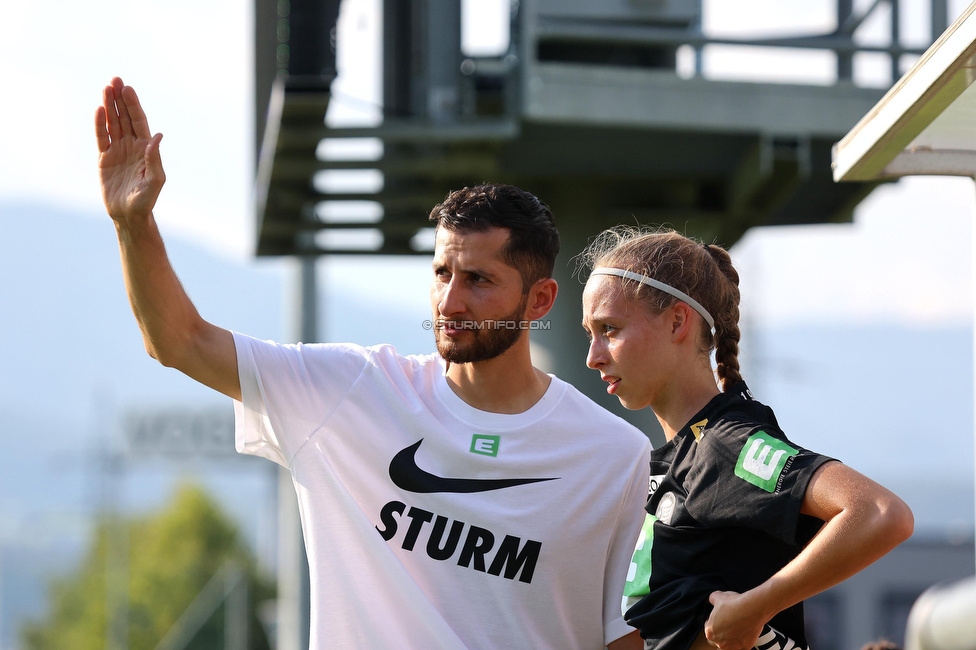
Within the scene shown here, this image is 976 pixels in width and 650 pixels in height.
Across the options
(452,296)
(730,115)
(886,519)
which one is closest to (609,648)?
(452,296)

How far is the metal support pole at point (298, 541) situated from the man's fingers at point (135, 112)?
291 inches

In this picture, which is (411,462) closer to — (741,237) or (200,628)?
(741,237)

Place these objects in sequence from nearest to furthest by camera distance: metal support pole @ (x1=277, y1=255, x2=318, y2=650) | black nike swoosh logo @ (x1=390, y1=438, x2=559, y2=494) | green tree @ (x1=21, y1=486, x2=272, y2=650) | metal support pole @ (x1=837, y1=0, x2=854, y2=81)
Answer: black nike swoosh logo @ (x1=390, y1=438, x2=559, y2=494) < metal support pole @ (x1=837, y1=0, x2=854, y2=81) < metal support pole @ (x1=277, y1=255, x2=318, y2=650) < green tree @ (x1=21, y1=486, x2=272, y2=650)

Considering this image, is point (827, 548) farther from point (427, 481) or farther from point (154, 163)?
point (154, 163)

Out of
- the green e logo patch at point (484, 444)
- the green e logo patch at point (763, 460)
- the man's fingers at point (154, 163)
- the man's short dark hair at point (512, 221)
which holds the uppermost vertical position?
the man's fingers at point (154, 163)

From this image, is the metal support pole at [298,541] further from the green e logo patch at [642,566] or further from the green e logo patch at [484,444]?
the green e logo patch at [642,566]

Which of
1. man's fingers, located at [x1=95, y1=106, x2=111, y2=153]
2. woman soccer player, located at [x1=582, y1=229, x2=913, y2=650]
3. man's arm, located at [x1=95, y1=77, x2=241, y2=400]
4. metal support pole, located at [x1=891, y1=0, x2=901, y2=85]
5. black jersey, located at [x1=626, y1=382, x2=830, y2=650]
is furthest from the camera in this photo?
metal support pole, located at [x1=891, y1=0, x2=901, y2=85]

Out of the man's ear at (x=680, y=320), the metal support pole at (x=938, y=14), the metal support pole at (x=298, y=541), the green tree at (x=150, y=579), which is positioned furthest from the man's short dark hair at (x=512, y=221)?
the green tree at (x=150, y=579)

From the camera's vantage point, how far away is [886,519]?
2.28 metres

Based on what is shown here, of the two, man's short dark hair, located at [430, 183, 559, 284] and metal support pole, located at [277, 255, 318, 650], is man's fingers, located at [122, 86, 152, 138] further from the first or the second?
metal support pole, located at [277, 255, 318, 650]

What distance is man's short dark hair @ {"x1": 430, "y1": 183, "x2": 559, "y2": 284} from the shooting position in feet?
11.2

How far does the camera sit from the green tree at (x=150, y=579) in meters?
74.6

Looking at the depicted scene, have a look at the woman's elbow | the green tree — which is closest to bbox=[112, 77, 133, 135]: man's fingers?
the woman's elbow

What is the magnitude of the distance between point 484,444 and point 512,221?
0.64 m
